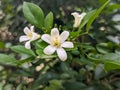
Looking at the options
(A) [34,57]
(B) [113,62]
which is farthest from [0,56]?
(B) [113,62]

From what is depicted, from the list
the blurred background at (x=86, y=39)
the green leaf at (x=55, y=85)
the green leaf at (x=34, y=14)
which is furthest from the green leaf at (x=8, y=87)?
the green leaf at (x=34, y=14)

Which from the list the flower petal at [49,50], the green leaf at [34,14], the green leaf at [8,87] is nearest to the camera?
the flower petal at [49,50]

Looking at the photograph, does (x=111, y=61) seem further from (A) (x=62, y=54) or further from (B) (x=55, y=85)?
(B) (x=55, y=85)

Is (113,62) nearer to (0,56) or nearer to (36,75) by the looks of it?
(0,56)

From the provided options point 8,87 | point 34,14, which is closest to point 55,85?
point 8,87

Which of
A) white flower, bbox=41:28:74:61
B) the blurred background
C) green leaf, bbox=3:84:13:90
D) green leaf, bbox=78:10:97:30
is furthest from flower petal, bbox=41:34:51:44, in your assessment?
green leaf, bbox=3:84:13:90

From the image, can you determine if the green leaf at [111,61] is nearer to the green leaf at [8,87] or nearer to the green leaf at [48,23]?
the green leaf at [48,23]
